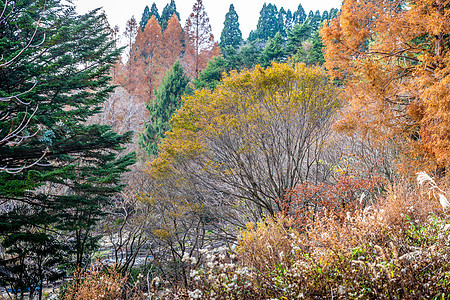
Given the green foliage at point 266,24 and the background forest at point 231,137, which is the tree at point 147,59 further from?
the green foliage at point 266,24

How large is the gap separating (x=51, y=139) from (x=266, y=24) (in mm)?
44426

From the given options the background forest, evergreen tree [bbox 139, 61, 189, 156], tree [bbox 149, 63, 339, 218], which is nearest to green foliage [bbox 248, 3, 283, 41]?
evergreen tree [bbox 139, 61, 189, 156]

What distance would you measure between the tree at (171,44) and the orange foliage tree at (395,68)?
718 inches

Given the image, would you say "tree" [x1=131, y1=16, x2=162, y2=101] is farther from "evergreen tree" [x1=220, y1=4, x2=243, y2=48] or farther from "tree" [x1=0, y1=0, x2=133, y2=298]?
"evergreen tree" [x1=220, y1=4, x2=243, y2=48]

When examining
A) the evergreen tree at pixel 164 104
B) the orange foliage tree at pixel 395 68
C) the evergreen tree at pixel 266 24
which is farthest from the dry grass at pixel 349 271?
the evergreen tree at pixel 266 24

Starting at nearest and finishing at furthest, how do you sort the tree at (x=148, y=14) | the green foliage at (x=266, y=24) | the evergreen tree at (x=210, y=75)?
the evergreen tree at (x=210, y=75) < the tree at (x=148, y=14) < the green foliage at (x=266, y=24)

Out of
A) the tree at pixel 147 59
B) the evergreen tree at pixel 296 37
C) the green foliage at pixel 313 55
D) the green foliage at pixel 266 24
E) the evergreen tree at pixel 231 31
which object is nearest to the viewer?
the green foliage at pixel 313 55

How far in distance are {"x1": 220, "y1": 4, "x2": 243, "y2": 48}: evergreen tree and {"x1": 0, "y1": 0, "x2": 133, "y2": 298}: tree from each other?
30229mm

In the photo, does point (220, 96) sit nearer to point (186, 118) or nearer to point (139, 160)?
point (186, 118)

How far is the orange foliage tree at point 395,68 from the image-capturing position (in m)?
6.83

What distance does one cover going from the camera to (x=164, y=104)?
16.5 meters

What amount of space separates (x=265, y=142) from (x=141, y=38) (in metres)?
A: 22.2

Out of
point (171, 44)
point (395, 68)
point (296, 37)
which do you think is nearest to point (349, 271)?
point (395, 68)

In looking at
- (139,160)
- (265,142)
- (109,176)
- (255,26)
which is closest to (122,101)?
(139,160)
